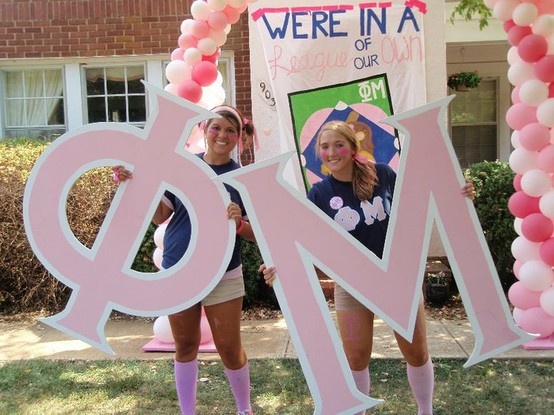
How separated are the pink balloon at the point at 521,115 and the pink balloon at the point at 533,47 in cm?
30

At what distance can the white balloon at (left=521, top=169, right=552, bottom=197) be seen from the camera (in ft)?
13.1

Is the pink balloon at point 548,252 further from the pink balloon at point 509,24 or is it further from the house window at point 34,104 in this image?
the house window at point 34,104

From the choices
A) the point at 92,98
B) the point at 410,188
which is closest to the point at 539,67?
the point at 410,188

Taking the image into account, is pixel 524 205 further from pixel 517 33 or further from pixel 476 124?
pixel 476 124

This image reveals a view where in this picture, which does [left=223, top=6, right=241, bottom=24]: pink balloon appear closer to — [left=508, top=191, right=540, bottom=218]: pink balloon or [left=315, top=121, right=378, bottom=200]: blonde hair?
[left=315, top=121, right=378, bottom=200]: blonde hair

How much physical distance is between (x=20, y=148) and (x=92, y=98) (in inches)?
73.7

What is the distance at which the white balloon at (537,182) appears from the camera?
3984mm

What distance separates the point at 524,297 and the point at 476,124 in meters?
6.25

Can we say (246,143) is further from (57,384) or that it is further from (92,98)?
(92,98)

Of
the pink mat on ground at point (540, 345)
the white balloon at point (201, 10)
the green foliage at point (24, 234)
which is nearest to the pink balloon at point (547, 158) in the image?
the pink mat on ground at point (540, 345)

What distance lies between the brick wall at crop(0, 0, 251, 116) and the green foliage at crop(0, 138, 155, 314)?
2.06m

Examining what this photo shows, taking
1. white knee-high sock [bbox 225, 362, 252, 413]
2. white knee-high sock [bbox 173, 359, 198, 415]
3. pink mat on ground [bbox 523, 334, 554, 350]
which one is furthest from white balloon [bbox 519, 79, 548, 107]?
white knee-high sock [bbox 173, 359, 198, 415]

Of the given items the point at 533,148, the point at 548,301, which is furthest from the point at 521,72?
the point at 548,301

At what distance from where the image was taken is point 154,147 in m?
2.73
